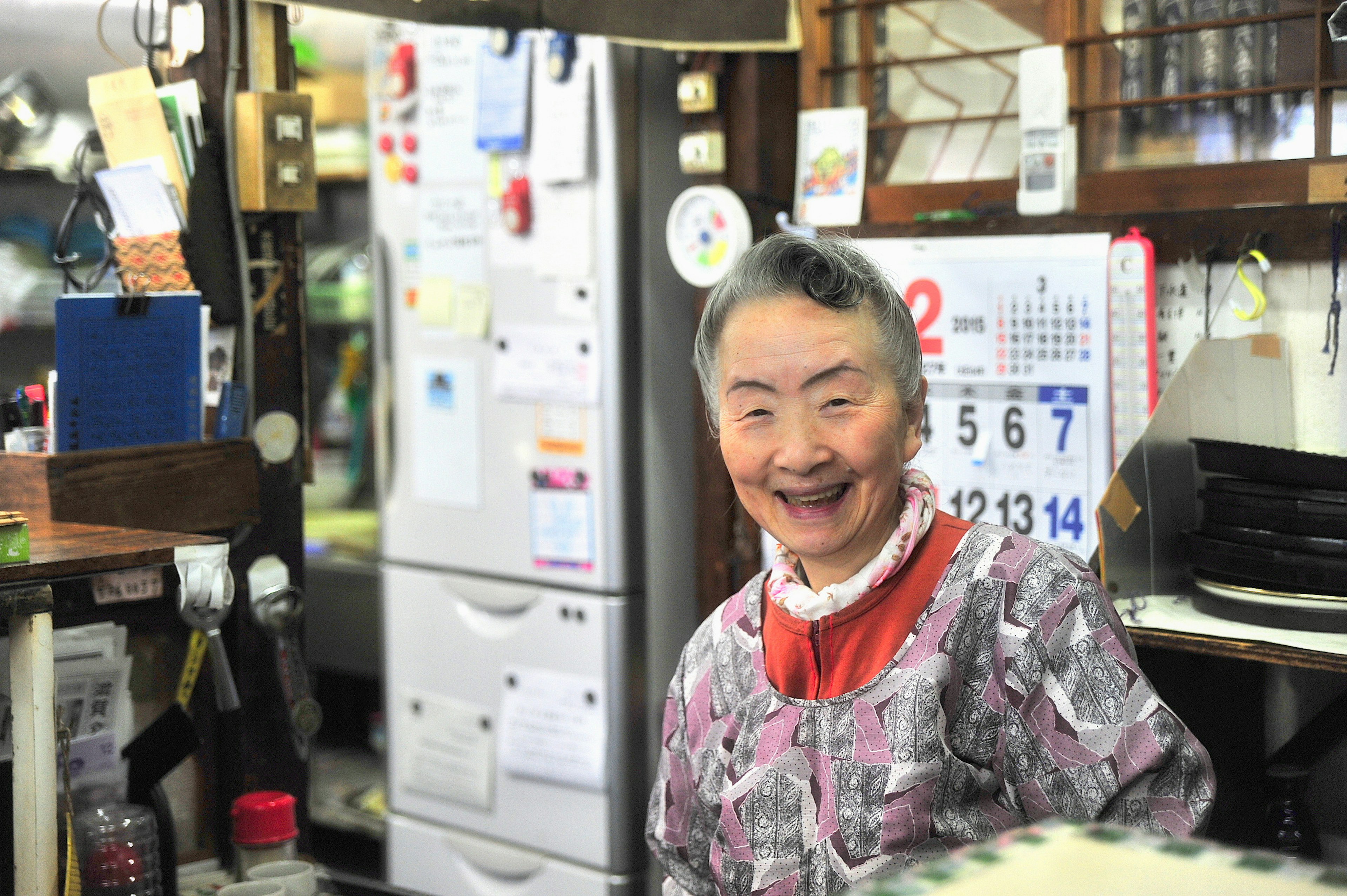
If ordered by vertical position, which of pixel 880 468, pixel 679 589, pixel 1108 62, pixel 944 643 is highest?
pixel 1108 62

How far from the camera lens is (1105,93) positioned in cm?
247

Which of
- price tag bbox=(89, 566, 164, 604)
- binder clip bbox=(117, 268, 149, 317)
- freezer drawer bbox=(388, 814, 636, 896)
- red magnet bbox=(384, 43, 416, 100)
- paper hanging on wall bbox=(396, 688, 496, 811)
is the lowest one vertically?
freezer drawer bbox=(388, 814, 636, 896)

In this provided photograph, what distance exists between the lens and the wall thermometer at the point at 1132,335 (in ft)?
7.71

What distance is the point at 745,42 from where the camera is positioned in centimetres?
250

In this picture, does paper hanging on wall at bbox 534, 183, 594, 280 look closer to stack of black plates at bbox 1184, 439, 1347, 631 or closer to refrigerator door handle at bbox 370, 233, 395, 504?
refrigerator door handle at bbox 370, 233, 395, 504

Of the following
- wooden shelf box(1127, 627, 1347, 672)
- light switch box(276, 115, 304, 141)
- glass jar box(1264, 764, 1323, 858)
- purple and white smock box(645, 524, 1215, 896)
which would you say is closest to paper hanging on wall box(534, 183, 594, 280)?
light switch box(276, 115, 304, 141)

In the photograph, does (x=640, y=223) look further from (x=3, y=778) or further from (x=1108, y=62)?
(x=3, y=778)

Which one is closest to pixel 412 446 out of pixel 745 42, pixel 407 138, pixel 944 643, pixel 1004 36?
pixel 407 138

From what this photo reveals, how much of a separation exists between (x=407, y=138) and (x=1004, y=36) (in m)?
1.46

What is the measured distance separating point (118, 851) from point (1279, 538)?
1.65m

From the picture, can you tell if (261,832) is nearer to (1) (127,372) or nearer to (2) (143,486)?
(2) (143,486)

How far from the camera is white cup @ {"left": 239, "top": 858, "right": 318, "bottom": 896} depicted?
59.2 inches

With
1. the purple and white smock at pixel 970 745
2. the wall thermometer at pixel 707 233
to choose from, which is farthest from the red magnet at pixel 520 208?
the purple and white smock at pixel 970 745

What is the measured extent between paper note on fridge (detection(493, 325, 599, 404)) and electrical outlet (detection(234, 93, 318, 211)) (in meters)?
1.05
